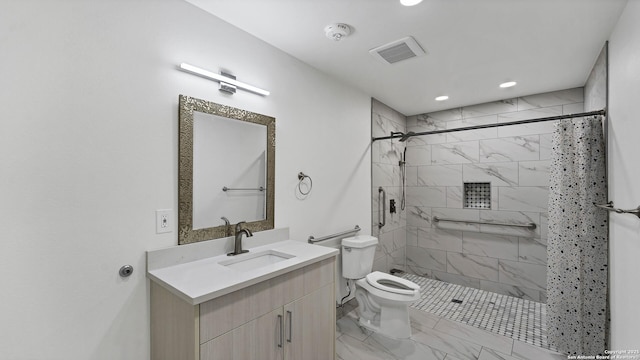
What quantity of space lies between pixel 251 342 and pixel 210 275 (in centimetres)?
39

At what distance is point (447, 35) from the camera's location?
192 cm

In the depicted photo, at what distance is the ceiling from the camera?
1.63 metres

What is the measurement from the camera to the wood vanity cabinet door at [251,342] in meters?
1.19

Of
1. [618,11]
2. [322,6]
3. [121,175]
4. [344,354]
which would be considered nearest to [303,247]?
[344,354]

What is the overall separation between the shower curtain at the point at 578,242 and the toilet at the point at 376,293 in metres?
1.08

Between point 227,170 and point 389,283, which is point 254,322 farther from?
point 389,283

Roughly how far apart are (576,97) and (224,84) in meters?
3.60

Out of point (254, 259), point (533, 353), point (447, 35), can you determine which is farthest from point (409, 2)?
point (533, 353)

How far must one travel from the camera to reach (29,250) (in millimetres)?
1111

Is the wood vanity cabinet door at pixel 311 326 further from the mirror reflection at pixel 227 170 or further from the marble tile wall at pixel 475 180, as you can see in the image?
the marble tile wall at pixel 475 180

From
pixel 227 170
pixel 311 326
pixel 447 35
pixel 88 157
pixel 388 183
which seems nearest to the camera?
pixel 88 157

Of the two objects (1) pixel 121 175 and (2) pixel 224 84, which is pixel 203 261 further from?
(2) pixel 224 84

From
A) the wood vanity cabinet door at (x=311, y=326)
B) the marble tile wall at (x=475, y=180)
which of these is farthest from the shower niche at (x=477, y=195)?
the wood vanity cabinet door at (x=311, y=326)

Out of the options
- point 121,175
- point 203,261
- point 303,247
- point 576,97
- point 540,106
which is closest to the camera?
point 121,175
